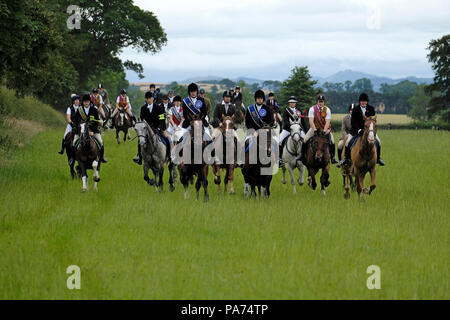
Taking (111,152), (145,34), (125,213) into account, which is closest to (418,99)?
(145,34)

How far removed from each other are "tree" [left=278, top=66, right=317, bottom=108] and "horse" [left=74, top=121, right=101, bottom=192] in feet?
255

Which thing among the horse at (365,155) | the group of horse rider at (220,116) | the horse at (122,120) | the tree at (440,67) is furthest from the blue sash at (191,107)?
the tree at (440,67)

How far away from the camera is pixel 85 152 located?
18.3 metres

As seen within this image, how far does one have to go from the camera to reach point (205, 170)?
1641 cm

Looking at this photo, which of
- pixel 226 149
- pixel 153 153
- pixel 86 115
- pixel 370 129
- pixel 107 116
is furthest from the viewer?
pixel 107 116

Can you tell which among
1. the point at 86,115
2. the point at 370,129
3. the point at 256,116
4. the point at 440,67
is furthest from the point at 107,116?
the point at 440,67

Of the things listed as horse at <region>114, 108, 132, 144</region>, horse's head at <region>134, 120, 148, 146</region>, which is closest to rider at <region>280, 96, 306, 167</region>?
horse's head at <region>134, 120, 148, 146</region>

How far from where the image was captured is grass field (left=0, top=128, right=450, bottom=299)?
831 cm

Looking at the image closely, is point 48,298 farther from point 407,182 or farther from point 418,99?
point 418,99

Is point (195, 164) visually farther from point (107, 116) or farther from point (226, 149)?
point (107, 116)

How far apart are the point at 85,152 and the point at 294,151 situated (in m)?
6.38

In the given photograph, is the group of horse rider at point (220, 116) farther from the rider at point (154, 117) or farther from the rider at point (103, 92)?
the rider at point (103, 92)

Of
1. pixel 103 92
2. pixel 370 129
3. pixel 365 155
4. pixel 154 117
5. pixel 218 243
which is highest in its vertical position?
pixel 103 92

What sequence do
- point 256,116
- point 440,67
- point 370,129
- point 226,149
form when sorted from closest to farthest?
point 370,129
point 256,116
point 226,149
point 440,67
